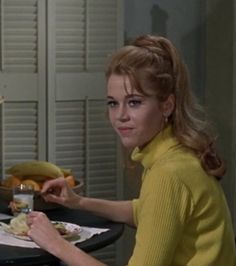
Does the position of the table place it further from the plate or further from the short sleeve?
the short sleeve

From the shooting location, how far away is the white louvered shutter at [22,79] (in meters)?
3.06

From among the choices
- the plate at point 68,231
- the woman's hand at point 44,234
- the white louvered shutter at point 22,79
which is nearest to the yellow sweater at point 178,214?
the woman's hand at point 44,234

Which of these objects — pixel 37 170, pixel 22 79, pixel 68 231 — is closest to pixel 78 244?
pixel 68 231

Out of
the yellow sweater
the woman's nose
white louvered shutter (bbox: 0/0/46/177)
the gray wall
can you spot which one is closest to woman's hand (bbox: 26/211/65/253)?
the yellow sweater

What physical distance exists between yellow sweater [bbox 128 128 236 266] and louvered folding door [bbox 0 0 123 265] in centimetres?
149

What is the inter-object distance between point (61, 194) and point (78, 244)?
0.32 metres

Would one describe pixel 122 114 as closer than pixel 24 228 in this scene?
Yes

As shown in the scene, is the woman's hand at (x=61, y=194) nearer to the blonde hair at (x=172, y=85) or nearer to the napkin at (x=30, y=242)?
the napkin at (x=30, y=242)

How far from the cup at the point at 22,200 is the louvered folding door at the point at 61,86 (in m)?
0.98

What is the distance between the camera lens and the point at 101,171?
333 cm

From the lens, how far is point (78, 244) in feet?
6.04

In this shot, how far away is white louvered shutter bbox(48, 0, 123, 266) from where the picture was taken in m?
3.17

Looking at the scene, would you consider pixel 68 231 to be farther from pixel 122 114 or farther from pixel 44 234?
pixel 122 114

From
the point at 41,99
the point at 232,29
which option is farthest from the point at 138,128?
the point at 232,29
